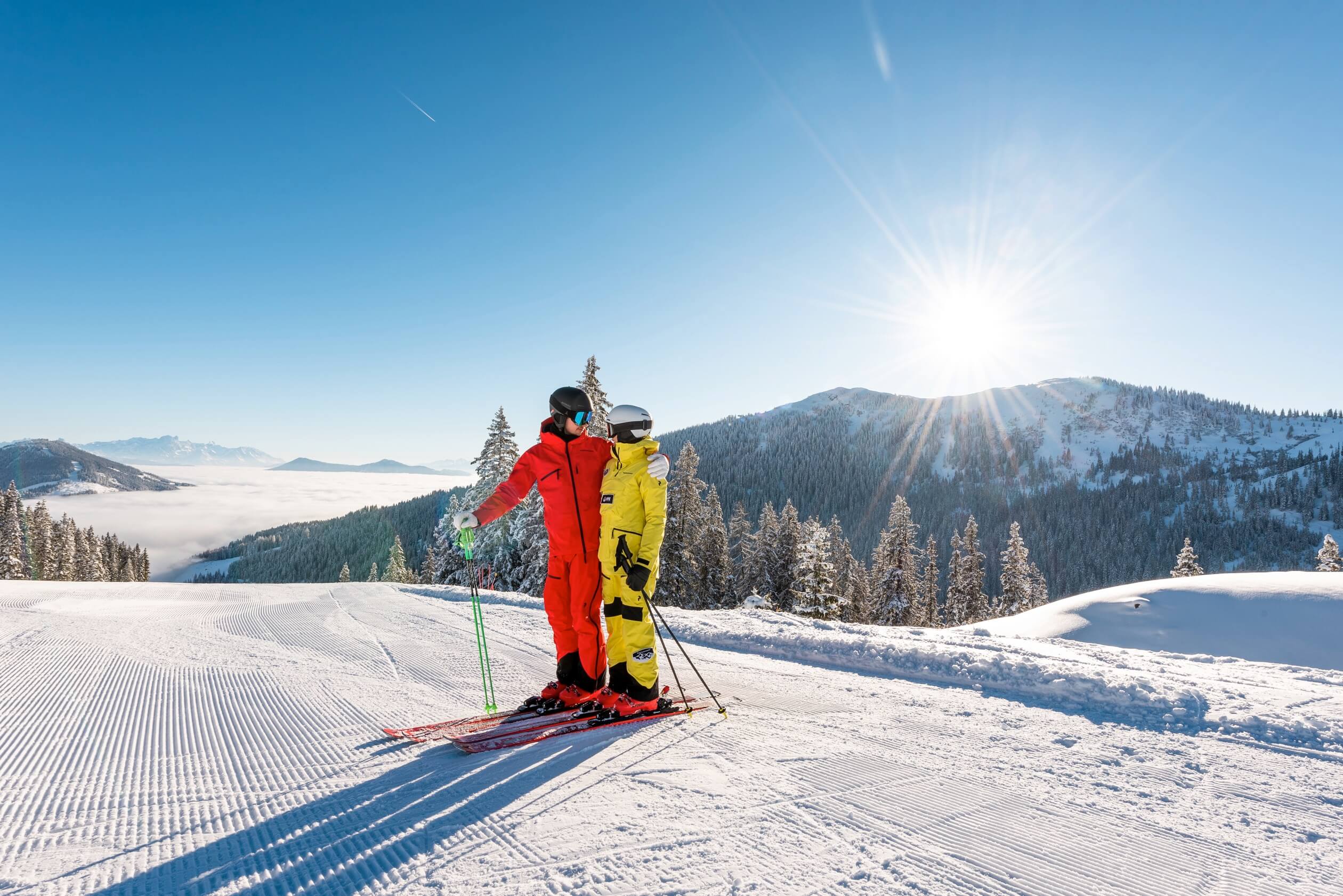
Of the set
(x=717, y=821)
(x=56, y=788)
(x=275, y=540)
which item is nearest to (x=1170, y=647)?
(x=717, y=821)

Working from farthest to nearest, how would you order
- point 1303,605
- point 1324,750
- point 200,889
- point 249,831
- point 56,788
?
point 1303,605 → point 1324,750 → point 56,788 → point 249,831 → point 200,889

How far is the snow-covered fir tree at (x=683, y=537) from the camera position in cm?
2734

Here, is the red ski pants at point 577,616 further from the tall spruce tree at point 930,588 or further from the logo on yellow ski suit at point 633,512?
the tall spruce tree at point 930,588

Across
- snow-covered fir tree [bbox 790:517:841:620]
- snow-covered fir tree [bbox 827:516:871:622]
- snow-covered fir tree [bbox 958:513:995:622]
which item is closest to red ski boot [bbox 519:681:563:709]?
snow-covered fir tree [bbox 790:517:841:620]

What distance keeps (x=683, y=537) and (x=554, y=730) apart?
23975 millimetres

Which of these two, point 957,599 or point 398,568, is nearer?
point 957,599

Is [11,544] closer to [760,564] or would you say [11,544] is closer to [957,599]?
[760,564]

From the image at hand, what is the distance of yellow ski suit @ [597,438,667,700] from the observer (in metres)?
4.60

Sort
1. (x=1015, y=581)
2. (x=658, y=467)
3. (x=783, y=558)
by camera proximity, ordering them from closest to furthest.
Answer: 1. (x=658, y=467)
2. (x=783, y=558)
3. (x=1015, y=581)

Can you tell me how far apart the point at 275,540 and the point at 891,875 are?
691ft

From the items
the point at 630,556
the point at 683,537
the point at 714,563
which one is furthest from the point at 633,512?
the point at 714,563

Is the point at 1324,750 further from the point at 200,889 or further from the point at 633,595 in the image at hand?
the point at 200,889

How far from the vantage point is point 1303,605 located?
10.8m

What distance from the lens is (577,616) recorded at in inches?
196
